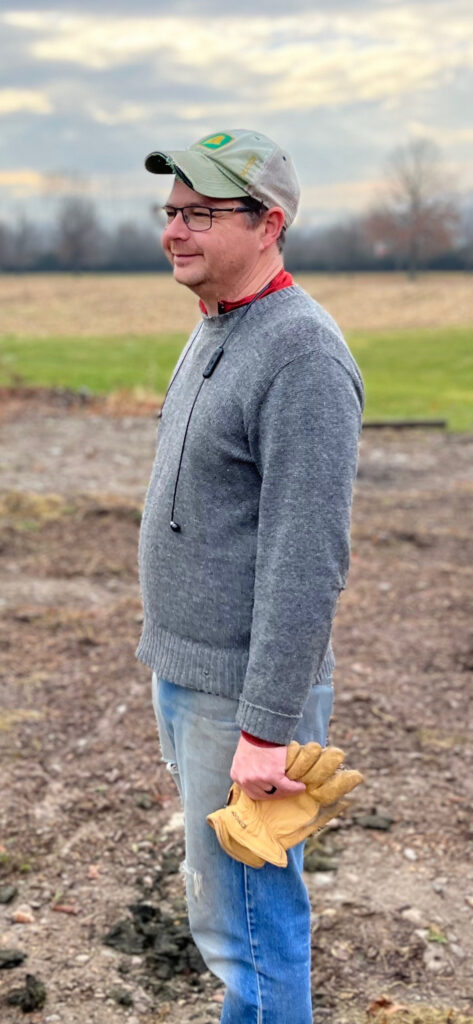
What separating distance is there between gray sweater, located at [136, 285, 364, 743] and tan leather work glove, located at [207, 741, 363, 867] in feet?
0.40

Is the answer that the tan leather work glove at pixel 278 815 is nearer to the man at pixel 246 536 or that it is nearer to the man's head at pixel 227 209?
the man at pixel 246 536

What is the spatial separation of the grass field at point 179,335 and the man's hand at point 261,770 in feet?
35.9

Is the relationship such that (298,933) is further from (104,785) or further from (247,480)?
(104,785)

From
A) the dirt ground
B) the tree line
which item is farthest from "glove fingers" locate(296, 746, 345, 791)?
the tree line

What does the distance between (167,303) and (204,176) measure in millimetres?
48999

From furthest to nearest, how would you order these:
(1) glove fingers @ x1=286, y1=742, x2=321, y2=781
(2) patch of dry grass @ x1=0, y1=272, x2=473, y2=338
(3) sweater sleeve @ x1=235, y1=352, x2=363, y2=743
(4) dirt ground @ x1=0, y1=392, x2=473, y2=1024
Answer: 1. (2) patch of dry grass @ x1=0, y1=272, x2=473, y2=338
2. (4) dirt ground @ x1=0, y1=392, x2=473, y2=1024
3. (1) glove fingers @ x1=286, y1=742, x2=321, y2=781
4. (3) sweater sleeve @ x1=235, y1=352, x2=363, y2=743

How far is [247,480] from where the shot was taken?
206cm

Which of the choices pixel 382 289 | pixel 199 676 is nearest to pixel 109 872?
pixel 199 676

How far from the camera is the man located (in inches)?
75.9

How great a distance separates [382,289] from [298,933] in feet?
188

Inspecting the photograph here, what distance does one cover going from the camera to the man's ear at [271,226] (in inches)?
81.6

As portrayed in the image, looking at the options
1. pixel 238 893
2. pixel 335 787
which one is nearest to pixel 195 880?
pixel 238 893

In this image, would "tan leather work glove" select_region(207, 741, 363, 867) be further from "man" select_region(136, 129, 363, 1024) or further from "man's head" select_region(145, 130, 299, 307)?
"man's head" select_region(145, 130, 299, 307)

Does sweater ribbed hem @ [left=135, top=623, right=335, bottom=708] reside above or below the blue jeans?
above
